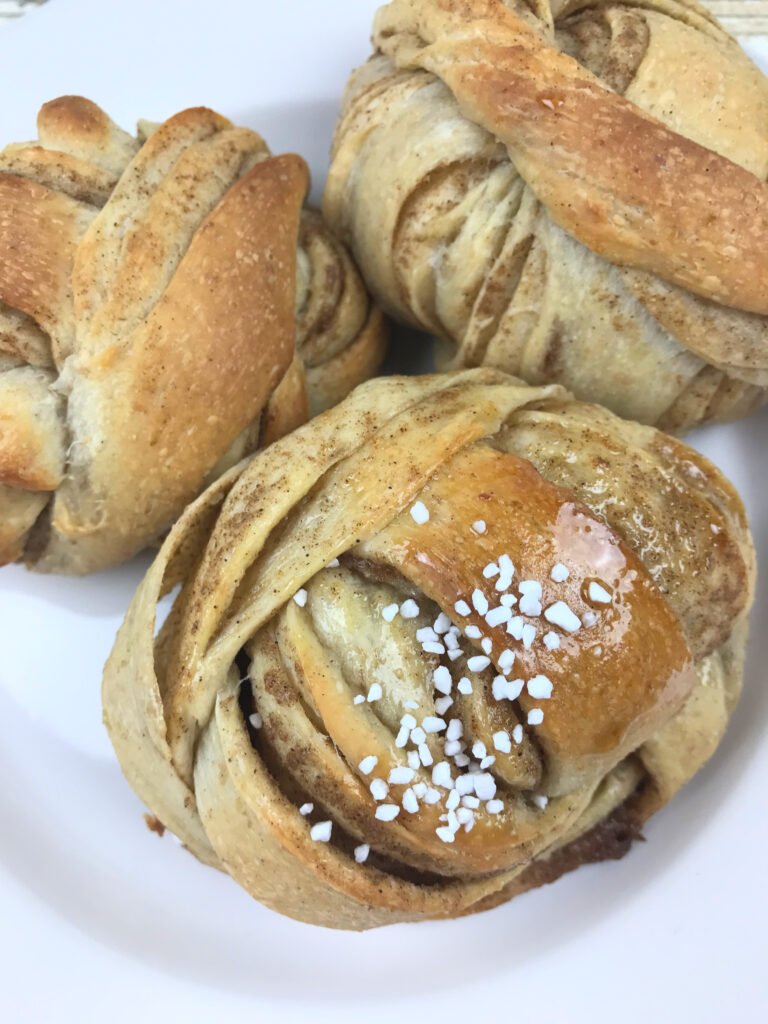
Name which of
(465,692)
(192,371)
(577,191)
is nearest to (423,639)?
(465,692)

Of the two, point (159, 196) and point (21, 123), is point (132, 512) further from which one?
point (21, 123)

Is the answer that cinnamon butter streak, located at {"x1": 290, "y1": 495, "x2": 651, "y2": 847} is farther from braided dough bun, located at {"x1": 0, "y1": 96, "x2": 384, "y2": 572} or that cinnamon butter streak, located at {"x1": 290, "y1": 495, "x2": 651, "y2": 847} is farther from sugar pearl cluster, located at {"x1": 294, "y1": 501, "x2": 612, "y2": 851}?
braided dough bun, located at {"x1": 0, "y1": 96, "x2": 384, "y2": 572}

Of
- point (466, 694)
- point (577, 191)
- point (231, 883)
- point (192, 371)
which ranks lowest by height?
point (231, 883)

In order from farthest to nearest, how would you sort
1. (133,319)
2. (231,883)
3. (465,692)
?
(231,883) → (133,319) → (465,692)

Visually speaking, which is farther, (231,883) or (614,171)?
(231,883)

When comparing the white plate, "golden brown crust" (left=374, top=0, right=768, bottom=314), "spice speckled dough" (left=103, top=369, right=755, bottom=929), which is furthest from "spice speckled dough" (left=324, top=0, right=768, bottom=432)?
the white plate

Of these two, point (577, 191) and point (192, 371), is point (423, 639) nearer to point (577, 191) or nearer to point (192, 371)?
point (192, 371)

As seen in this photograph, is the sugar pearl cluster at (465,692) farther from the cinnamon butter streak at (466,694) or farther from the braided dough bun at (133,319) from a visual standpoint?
the braided dough bun at (133,319)
